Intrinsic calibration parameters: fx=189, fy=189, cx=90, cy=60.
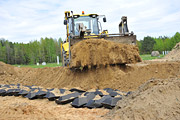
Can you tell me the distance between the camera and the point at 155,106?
11.2 ft

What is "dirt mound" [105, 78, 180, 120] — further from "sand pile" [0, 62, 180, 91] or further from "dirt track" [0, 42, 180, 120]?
"sand pile" [0, 62, 180, 91]

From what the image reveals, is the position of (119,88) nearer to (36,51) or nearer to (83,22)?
(83,22)

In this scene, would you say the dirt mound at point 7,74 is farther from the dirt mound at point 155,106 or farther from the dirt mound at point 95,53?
the dirt mound at point 155,106

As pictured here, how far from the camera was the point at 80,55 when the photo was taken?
8.30 meters

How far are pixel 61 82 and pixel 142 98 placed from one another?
6324 mm

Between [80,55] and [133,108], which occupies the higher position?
[80,55]

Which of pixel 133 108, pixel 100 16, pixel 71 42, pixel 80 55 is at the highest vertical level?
pixel 100 16

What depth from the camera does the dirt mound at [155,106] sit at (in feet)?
10.5

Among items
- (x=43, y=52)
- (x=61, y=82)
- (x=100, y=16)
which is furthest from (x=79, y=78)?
(x=43, y=52)

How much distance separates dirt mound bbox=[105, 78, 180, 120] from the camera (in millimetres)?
3209

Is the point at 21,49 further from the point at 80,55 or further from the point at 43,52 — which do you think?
the point at 80,55

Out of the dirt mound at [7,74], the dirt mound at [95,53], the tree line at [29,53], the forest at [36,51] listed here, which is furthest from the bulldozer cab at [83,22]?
the tree line at [29,53]

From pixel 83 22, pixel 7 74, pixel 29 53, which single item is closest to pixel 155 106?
pixel 83 22

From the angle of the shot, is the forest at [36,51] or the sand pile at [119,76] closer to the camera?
the sand pile at [119,76]
